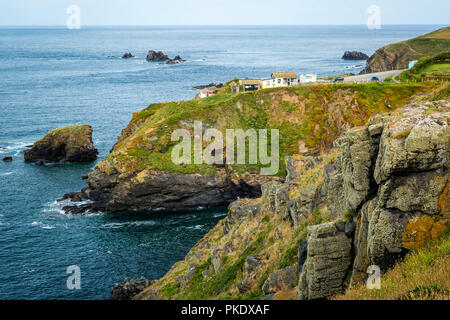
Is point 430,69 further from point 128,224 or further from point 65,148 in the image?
point 65,148

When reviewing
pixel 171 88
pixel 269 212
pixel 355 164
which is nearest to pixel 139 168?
pixel 269 212

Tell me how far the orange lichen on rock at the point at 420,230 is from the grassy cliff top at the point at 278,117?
198ft

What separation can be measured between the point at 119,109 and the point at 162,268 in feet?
303

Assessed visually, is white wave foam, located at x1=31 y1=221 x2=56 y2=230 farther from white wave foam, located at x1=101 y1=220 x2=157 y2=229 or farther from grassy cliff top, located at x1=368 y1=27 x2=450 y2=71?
grassy cliff top, located at x1=368 y1=27 x2=450 y2=71

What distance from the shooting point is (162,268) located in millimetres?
50094

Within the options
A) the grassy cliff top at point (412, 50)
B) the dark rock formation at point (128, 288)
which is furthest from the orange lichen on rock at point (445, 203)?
the grassy cliff top at point (412, 50)

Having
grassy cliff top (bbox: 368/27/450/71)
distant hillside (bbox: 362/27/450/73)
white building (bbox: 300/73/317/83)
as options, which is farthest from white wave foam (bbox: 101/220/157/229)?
distant hillside (bbox: 362/27/450/73)

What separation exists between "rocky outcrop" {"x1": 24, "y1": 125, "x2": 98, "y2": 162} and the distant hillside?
4749 inches

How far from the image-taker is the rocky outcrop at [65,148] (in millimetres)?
90875

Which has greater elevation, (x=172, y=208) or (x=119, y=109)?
(x=119, y=109)

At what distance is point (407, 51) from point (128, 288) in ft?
527

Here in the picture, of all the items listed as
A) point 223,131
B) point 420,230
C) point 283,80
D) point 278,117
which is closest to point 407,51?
point 283,80
